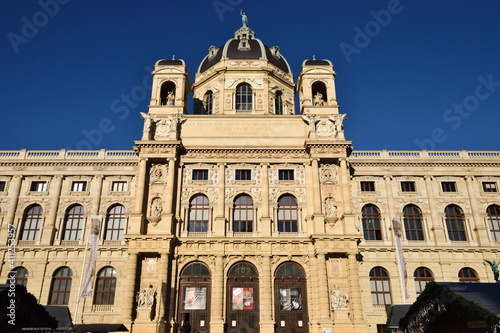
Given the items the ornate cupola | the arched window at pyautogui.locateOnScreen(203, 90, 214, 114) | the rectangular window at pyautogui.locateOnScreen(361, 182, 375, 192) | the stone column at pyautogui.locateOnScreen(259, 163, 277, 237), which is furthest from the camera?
the arched window at pyautogui.locateOnScreen(203, 90, 214, 114)

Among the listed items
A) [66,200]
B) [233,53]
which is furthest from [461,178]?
[66,200]

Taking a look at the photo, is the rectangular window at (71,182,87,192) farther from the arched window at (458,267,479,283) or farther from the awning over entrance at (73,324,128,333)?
the arched window at (458,267,479,283)

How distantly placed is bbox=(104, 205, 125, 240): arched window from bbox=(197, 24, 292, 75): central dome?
20280 millimetres

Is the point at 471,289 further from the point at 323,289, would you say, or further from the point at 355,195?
the point at 355,195

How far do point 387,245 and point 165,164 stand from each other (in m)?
Answer: 21.4

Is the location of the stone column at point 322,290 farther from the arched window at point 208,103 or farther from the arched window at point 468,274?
the arched window at point 208,103

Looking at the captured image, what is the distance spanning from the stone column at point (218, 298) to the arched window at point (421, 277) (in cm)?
1712

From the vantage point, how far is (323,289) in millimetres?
32344

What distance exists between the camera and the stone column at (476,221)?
3784 cm

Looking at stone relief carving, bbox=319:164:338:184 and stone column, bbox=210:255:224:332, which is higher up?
stone relief carving, bbox=319:164:338:184

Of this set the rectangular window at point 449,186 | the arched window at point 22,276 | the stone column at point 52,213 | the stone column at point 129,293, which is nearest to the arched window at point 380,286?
the rectangular window at point 449,186

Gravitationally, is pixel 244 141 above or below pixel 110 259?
above

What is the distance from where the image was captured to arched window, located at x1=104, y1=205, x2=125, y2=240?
38531 mm

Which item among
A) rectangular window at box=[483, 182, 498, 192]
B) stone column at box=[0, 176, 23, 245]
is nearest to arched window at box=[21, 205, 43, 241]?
stone column at box=[0, 176, 23, 245]
